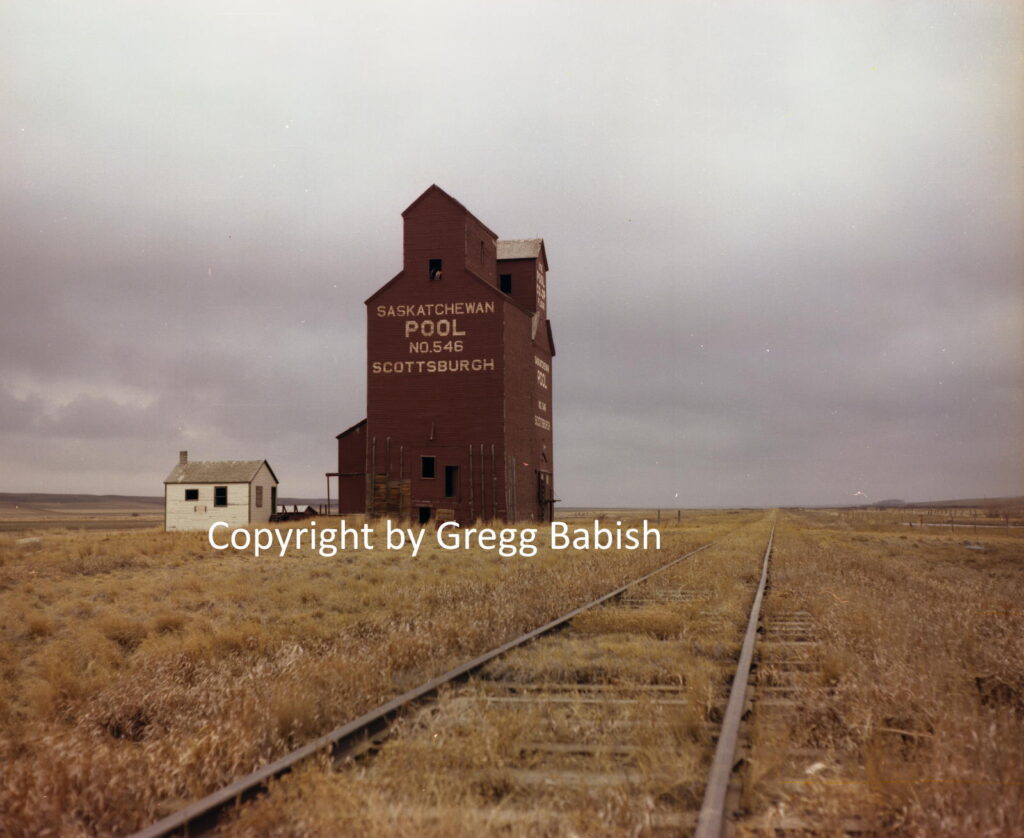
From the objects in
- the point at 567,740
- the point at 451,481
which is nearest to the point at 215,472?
the point at 451,481

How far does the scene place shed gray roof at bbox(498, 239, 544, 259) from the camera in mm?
39250

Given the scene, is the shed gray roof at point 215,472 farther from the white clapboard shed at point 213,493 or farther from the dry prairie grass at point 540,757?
the dry prairie grass at point 540,757

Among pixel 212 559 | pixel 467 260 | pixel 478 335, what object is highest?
pixel 467 260

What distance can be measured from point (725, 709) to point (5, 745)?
4611 mm

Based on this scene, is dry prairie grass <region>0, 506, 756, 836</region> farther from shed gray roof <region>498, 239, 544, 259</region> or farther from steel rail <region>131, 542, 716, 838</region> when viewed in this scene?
shed gray roof <region>498, 239, 544, 259</region>

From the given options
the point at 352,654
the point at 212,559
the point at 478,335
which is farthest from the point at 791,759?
the point at 478,335

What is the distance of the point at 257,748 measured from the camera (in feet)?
15.8

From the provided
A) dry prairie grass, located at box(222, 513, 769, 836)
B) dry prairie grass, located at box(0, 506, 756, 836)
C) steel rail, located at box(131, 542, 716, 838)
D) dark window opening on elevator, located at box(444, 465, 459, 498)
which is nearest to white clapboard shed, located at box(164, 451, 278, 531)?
dark window opening on elevator, located at box(444, 465, 459, 498)

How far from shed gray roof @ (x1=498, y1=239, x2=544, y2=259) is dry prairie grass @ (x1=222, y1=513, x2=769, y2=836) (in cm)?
3268

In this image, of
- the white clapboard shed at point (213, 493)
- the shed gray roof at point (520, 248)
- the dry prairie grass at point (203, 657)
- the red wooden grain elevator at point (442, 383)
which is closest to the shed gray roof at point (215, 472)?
the white clapboard shed at point (213, 493)

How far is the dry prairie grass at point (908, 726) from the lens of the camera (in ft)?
11.9

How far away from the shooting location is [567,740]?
5031mm

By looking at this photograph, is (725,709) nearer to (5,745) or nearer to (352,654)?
(352,654)

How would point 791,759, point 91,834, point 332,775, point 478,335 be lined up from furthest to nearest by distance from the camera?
point 478,335 → point 791,759 → point 332,775 → point 91,834
